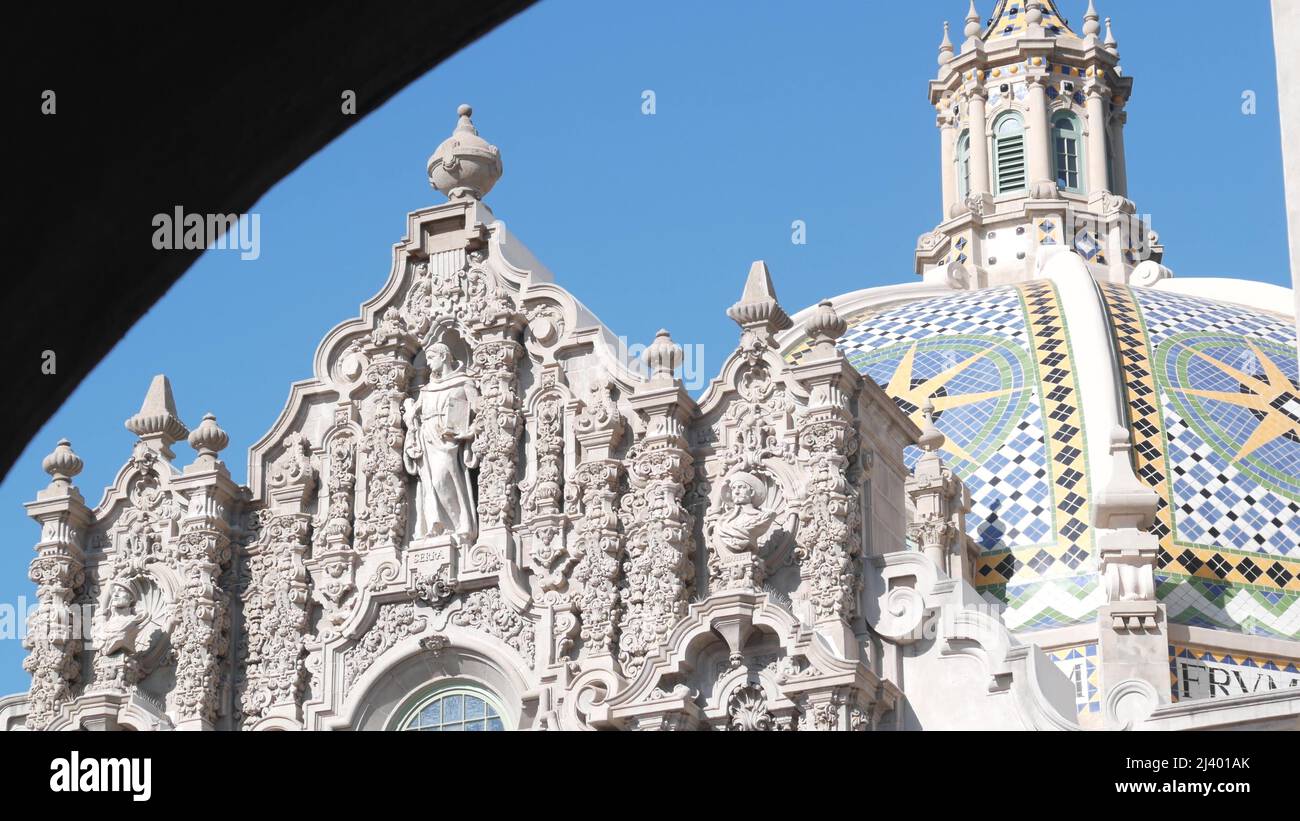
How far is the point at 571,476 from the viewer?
23125 mm

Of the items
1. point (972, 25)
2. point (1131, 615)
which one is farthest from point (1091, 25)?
point (1131, 615)

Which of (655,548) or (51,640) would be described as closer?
(655,548)

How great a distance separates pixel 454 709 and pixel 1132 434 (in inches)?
512

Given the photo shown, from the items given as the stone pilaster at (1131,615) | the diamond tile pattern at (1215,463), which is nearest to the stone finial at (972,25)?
the diamond tile pattern at (1215,463)

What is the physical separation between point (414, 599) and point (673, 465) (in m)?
3.18

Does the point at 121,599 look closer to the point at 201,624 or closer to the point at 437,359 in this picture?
the point at 201,624

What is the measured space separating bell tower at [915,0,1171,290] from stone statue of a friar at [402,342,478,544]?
19.0m

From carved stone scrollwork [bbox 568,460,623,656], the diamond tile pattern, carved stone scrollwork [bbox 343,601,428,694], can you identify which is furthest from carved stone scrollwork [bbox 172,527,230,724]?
the diamond tile pattern

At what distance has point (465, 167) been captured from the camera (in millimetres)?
24609

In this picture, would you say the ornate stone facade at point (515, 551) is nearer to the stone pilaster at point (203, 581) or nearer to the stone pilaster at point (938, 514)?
the stone pilaster at point (203, 581)

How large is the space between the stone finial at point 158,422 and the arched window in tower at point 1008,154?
22.1 meters

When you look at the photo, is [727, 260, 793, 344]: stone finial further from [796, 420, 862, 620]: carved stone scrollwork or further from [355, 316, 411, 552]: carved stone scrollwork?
[355, 316, 411, 552]: carved stone scrollwork
